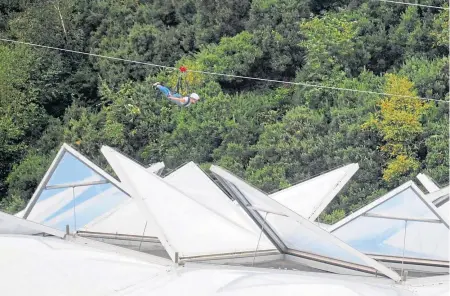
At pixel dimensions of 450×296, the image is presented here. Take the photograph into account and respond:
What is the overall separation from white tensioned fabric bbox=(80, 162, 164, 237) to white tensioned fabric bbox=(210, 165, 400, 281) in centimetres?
116

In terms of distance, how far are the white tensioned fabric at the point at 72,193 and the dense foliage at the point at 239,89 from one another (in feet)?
26.9

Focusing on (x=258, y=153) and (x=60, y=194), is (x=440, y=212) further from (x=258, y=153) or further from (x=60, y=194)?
(x=258, y=153)

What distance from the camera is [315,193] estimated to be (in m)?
12.4

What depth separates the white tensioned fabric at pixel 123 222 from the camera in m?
11.2

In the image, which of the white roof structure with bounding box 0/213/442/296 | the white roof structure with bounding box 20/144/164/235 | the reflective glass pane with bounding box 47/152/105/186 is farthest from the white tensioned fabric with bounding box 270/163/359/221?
the white roof structure with bounding box 0/213/442/296

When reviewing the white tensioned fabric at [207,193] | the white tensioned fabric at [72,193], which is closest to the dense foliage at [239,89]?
the white tensioned fabric at [207,193]

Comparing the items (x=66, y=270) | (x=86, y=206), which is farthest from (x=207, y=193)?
(x=66, y=270)

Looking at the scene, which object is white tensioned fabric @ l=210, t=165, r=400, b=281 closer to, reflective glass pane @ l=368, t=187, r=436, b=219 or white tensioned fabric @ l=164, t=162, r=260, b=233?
white tensioned fabric @ l=164, t=162, r=260, b=233

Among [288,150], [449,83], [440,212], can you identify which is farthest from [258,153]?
[440,212]

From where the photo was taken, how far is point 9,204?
2247cm

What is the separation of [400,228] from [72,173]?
3.70m

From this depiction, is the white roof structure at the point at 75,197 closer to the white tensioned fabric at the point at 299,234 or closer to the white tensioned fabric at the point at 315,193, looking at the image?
the white tensioned fabric at the point at 299,234

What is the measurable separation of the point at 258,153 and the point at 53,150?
4.70 meters

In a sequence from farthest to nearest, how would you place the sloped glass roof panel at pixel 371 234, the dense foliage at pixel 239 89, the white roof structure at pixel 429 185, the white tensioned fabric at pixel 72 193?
the dense foliage at pixel 239 89
the white roof structure at pixel 429 185
the white tensioned fabric at pixel 72 193
the sloped glass roof panel at pixel 371 234
